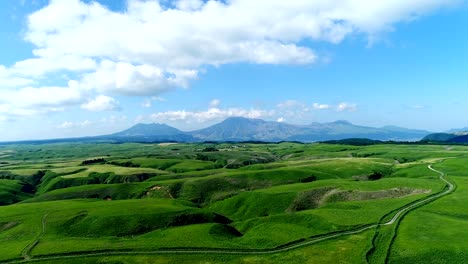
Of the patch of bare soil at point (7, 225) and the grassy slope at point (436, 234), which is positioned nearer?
the grassy slope at point (436, 234)

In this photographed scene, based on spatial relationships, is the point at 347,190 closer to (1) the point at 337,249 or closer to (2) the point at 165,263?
(1) the point at 337,249

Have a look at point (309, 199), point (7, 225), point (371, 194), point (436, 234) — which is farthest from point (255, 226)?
point (7, 225)

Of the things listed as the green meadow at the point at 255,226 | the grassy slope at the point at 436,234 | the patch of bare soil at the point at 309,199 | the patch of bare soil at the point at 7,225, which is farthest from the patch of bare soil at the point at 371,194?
the patch of bare soil at the point at 7,225

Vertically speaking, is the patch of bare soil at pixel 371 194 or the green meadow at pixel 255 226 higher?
the patch of bare soil at pixel 371 194

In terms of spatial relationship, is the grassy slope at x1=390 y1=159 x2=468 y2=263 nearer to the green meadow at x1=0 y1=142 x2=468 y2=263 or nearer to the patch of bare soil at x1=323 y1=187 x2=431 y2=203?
the green meadow at x1=0 y1=142 x2=468 y2=263

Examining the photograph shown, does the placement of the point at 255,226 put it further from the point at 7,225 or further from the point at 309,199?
the point at 7,225

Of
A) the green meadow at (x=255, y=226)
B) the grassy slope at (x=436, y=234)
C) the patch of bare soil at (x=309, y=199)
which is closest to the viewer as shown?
the grassy slope at (x=436, y=234)

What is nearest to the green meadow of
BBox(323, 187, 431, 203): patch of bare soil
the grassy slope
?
the grassy slope

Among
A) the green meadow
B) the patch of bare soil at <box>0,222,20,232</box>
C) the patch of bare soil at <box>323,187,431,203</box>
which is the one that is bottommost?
the patch of bare soil at <box>0,222,20,232</box>

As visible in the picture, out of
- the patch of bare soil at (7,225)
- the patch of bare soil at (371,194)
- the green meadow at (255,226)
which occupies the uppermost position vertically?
A: the patch of bare soil at (371,194)

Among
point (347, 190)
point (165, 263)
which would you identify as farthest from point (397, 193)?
point (165, 263)

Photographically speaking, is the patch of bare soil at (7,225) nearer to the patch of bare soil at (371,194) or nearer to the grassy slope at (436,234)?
the patch of bare soil at (371,194)
